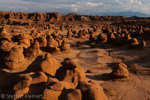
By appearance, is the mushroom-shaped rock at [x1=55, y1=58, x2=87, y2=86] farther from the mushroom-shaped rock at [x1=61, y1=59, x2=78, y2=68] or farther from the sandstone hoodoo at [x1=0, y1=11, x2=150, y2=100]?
the mushroom-shaped rock at [x1=61, y1=59, x2=78, y2=68]

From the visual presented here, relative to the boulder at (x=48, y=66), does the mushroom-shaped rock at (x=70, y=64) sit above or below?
above

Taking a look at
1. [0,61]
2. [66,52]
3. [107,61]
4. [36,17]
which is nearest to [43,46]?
[66,52]

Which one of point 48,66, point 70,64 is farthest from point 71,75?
point 48,66

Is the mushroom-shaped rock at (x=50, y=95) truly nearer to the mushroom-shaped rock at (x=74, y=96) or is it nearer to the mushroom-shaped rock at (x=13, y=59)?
the mushroom-shaped rock at (x=74, y=96)

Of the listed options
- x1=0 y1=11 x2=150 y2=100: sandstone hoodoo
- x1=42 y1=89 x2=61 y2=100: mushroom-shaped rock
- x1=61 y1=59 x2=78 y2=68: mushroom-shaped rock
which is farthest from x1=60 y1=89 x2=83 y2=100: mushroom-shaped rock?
x1=61 y1=59 x2=78 y2=68: mushroom-shaped rock

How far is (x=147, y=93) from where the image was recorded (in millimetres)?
6566

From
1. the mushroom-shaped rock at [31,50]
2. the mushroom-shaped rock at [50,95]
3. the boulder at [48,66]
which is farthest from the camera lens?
the mushroom-shaped rock at [31,50]

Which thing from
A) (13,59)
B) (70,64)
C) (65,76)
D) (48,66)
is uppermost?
(70,64)

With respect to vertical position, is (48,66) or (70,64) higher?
(70,64)

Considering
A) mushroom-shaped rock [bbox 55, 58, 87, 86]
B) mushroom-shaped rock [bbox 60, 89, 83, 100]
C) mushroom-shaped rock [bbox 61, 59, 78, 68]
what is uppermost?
mushroom-shaped rock [bbox 61, 59, 78, 68]

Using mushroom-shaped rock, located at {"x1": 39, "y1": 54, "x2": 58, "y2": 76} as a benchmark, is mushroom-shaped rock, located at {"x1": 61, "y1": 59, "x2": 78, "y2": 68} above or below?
above

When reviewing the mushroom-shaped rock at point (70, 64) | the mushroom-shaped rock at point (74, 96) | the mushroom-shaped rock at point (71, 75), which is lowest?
the mushroom-shaped rock at point (71, 75)

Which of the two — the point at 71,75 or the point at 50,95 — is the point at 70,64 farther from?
the point at 50,95

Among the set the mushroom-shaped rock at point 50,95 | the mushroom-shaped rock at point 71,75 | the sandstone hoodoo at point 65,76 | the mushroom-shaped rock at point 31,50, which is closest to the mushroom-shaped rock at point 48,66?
the sandstone hoodoo at point 65,76
